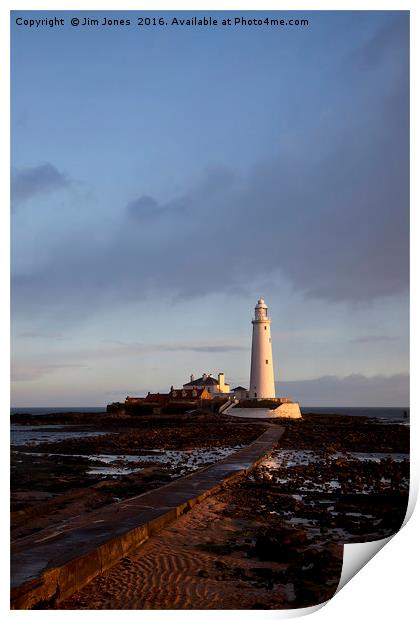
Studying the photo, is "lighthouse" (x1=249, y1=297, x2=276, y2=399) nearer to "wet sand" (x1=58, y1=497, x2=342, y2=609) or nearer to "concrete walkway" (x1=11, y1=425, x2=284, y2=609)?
"concrete walkway" (x1=11, y1=425, x2=284, y2=609)

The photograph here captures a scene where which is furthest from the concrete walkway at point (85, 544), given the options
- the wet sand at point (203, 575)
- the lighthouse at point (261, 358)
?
the lighthouse at point (261, 358)

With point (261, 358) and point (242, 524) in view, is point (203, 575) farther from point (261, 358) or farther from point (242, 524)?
point (261, 358)

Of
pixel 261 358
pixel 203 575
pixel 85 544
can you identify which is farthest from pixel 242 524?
pixel 261 358

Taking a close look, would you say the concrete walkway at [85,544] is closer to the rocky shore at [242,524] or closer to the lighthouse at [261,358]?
the rocky shore at [242,524]

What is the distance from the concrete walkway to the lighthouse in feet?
70.2

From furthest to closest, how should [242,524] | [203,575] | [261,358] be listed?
[261,358] → [242,524] → [203,575]

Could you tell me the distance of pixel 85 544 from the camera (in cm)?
495

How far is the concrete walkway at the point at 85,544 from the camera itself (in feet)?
13.5

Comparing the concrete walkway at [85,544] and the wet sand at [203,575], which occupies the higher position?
the concrete walkway at [85,544]

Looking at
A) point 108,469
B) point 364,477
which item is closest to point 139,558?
point 364,477

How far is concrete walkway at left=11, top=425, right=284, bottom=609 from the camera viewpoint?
162 inches

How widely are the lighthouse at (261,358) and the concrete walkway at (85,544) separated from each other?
70.2 ft

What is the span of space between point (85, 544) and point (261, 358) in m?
24.6
